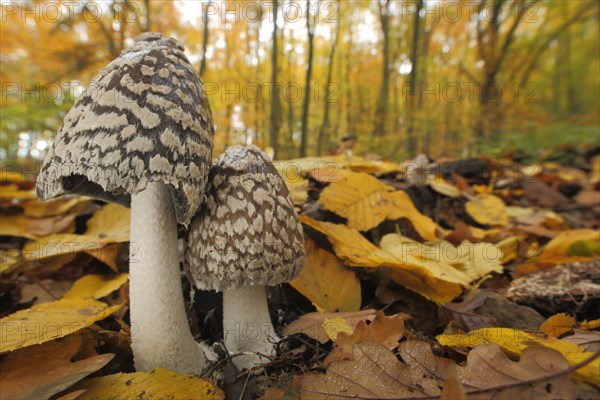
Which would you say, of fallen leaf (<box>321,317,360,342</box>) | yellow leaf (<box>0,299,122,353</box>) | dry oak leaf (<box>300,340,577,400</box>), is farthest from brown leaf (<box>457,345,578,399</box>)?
yellow leaf (<box>0,299,122,353</box>)

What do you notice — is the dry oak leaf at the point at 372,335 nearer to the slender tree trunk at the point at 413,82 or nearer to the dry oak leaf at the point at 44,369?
the dry oak leaf at the point at 44,369

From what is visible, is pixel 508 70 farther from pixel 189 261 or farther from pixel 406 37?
pixel 189 261

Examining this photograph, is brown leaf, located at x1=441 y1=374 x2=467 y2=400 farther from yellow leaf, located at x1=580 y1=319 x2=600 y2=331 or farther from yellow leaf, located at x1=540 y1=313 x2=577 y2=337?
yellow leaf, located at x1=580 y1=319 x2=600 y2=331

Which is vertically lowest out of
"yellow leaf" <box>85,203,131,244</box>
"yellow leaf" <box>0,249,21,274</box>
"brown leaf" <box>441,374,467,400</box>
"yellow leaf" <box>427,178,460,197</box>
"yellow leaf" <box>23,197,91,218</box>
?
"brown leaf" <box>441,374,467,400</box>

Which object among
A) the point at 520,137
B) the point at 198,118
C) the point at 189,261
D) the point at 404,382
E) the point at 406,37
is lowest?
the point at 404,382

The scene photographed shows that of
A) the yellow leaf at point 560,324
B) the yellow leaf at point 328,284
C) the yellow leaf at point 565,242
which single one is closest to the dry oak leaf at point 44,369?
the yellow leaf at point 328,284

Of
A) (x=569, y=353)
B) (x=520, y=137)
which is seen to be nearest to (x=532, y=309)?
(x=569, y=353)
